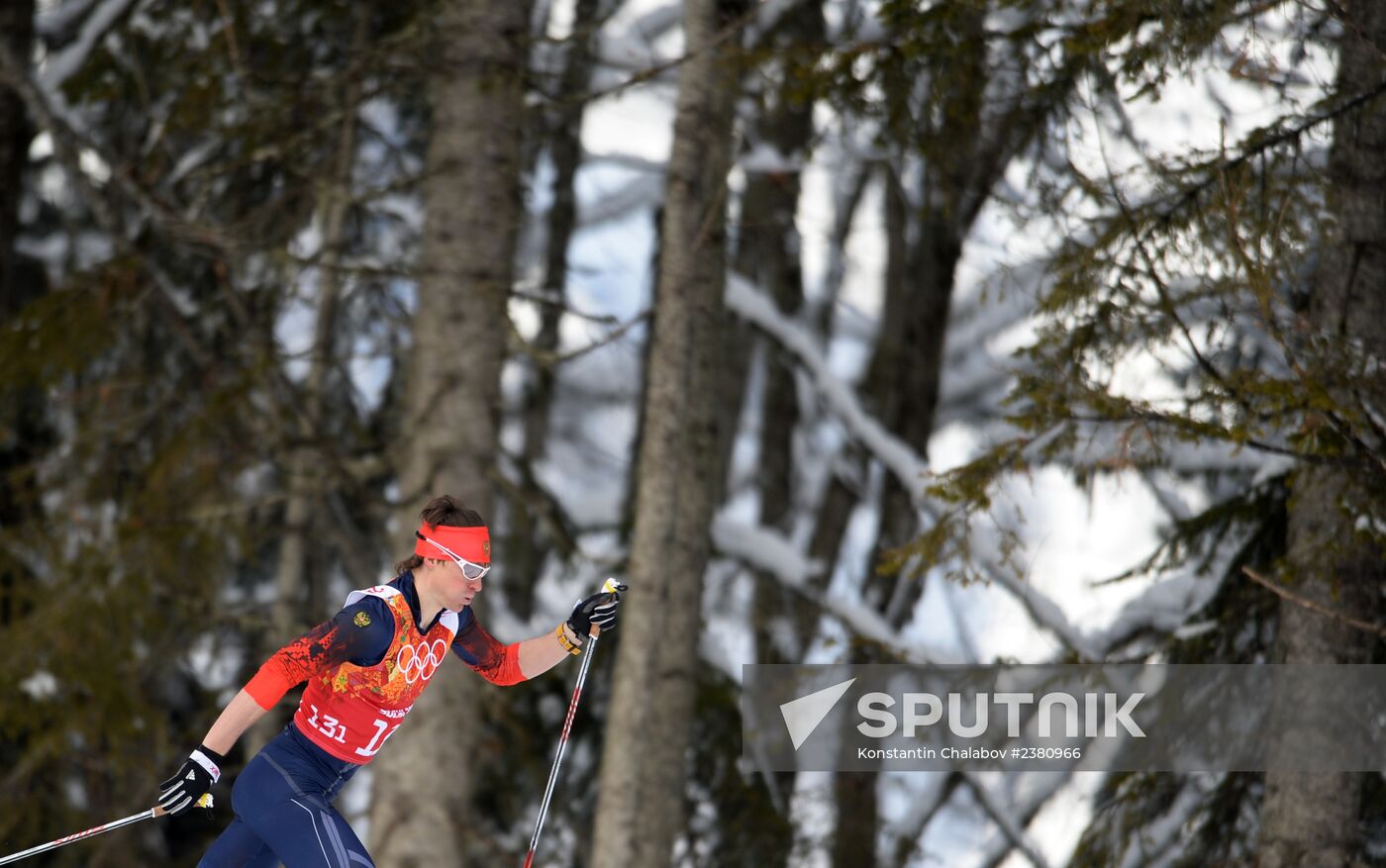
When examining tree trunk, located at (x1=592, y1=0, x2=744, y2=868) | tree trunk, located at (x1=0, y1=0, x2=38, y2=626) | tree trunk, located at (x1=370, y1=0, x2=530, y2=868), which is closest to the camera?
tree trunk, located at (x1=592, y1=0, x2=744, y2=868)

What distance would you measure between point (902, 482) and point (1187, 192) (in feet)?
11.8

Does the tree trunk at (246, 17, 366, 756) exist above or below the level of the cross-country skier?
above

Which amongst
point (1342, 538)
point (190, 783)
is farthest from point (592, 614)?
point (1342, 538)

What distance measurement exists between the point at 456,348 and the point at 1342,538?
4134 mm

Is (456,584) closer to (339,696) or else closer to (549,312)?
(339,696)

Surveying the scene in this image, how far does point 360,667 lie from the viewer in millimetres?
3740

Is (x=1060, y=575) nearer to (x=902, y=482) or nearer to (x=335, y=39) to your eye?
(x=902, y=482)

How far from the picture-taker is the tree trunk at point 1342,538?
5641mm

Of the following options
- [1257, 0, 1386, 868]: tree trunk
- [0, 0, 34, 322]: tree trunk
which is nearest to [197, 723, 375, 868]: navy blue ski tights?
[1257, 0, 1386, 868]: tree trunk

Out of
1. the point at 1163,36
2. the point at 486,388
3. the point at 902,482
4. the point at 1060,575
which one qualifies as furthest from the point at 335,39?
the point at 1060,575

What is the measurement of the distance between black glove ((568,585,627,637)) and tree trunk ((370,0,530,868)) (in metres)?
2.73

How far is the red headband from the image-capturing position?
12.1 ft

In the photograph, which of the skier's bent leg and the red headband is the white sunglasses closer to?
the red headband

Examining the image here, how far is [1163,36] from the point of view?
5.36m
